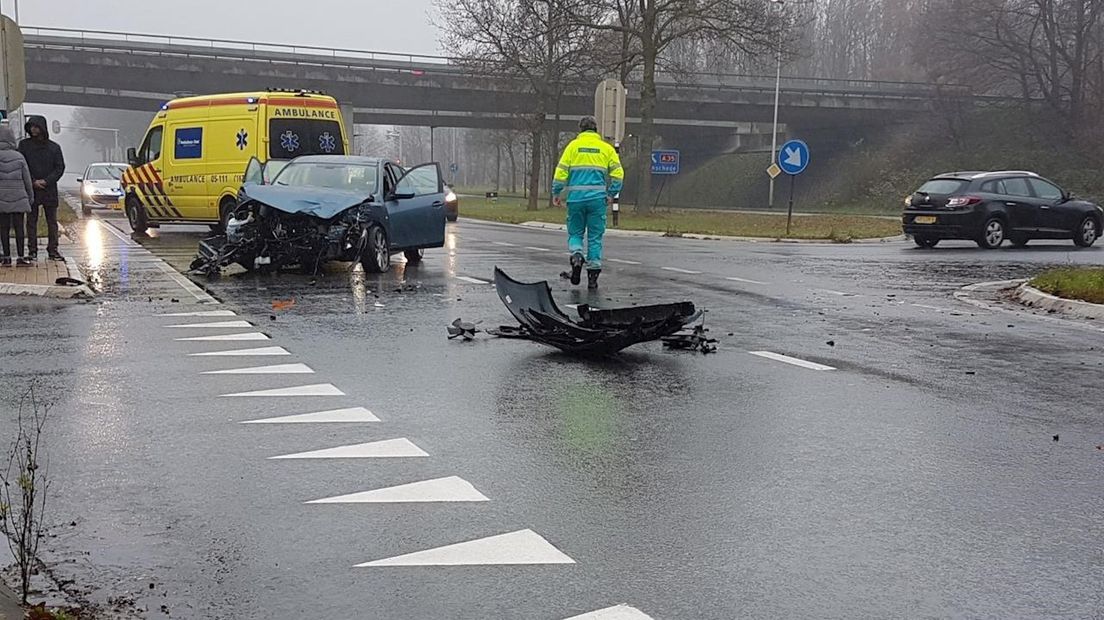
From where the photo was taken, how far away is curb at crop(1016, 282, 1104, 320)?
36.0 ft

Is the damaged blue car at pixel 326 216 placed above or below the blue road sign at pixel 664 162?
below

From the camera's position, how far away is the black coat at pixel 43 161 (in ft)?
46.0

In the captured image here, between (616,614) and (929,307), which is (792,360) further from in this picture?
(616,614)

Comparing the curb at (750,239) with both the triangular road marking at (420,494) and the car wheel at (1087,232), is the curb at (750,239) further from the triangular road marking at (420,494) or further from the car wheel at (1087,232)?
the triangular road marking at (420,494)

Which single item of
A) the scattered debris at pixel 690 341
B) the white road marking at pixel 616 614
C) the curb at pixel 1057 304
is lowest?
the white road marking at pixel 616 614

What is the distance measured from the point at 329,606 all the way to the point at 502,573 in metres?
0.62

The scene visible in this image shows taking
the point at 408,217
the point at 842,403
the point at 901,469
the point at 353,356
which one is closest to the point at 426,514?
the point at 901,469

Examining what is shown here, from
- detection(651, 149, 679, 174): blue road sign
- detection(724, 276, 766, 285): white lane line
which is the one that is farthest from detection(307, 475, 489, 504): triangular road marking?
detection(651, 149, 679, 174): blue road sign

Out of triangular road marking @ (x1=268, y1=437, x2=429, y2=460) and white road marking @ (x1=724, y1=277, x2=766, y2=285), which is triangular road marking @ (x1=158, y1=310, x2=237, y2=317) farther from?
white road marking @ (x1=724, y1=277, x2=766, y2=285)

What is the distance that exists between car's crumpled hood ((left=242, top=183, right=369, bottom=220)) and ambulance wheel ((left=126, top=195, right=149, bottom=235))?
10095 mm

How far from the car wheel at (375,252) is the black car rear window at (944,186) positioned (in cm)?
1205

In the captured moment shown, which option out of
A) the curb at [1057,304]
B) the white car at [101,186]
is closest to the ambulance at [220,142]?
the white car at [101,186]

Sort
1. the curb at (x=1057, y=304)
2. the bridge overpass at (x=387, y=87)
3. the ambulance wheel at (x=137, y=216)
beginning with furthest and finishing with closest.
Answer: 1. the bridge overpass at (x=387, y=87)
2. the ambulance wheel at (x=137, y=216)
3. the curb at (x=1057, y=304)

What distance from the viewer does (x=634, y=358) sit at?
799 centimetres
